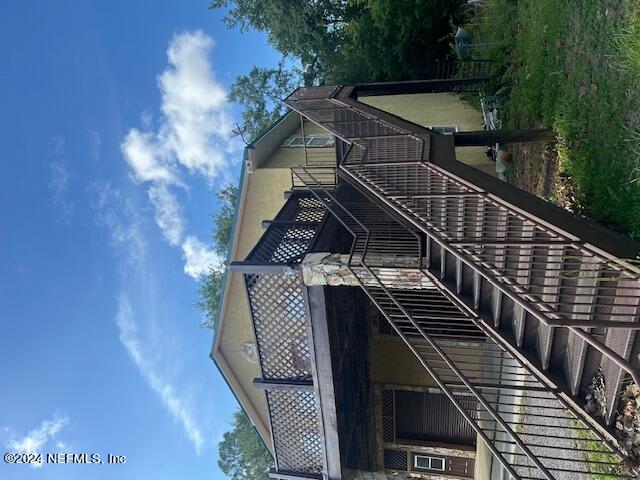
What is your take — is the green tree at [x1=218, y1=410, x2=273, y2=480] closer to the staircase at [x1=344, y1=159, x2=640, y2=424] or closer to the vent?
the vent

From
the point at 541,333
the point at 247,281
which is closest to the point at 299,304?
the point at 247,281

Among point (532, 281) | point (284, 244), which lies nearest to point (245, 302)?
point (284, 244)

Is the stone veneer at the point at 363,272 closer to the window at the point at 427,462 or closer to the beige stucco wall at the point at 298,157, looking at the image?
the beige stucco wall at the point at 298,157

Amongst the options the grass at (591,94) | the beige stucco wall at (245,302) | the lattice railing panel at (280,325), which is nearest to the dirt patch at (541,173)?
the grass at (591,94)

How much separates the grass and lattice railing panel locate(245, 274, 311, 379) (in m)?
4.41

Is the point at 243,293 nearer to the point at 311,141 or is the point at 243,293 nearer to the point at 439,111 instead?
the point at 311,141

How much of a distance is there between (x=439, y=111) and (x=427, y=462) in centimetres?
991

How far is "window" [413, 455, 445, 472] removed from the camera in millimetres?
12820

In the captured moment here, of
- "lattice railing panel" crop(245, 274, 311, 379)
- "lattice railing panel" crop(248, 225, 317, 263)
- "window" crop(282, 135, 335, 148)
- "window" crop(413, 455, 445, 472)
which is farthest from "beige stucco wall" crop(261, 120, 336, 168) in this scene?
"window" crop(413, 455, 445, 472)

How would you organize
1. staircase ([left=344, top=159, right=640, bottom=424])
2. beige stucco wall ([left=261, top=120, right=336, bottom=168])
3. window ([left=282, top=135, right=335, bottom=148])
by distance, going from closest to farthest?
staircase ([left=344, top=159, right=640, bottom=424]), beige stucco wall ([left=261, top=120, right=336, bottom=168]), window ([left=282, top=135, right=335, bottom=148])

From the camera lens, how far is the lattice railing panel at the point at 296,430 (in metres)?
8.67

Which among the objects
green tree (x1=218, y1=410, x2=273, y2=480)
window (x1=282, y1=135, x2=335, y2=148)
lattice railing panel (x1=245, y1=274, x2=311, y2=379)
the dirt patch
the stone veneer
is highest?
window (x1=282, y1=135, x2=335, y2=148)

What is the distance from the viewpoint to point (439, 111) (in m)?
14.5

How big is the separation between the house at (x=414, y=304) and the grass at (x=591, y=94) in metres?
0.98
